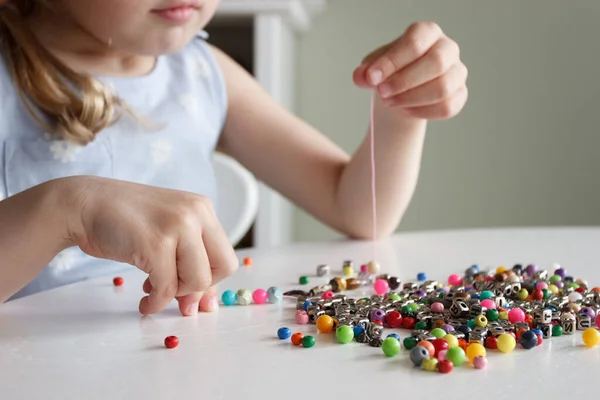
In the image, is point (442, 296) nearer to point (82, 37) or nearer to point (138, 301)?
point (138, 301)

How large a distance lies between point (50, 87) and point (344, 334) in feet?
1.93

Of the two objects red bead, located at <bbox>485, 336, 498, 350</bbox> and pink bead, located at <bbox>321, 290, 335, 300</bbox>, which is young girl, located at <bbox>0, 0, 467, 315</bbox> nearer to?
pink bead, located at <bbox>321, 290, 335, 300</bbox>

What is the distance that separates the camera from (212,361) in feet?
1.68

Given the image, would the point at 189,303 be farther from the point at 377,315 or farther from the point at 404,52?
the point at 404,52

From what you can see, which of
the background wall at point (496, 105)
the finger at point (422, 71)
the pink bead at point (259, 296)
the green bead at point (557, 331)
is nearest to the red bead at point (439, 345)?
the green bead at point (557, 331)

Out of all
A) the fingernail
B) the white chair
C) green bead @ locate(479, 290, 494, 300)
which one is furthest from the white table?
the white chair

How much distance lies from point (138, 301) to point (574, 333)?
1.27 ft

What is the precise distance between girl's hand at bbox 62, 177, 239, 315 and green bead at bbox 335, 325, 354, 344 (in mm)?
113

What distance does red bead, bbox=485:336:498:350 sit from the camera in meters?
0.54

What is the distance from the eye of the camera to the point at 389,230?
1.06m

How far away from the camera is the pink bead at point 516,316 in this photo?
61 centimetres

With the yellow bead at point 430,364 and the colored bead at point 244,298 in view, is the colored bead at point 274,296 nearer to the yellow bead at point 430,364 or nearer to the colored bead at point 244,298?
the colored bead at point 244,298

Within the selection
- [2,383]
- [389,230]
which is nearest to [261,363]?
[2,383]

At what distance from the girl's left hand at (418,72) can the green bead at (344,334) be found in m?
0.36
